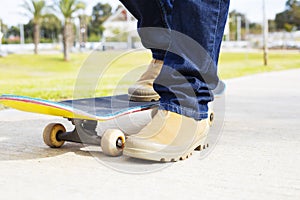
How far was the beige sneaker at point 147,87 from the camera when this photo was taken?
182cm

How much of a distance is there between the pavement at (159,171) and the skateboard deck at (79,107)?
148 millimetres

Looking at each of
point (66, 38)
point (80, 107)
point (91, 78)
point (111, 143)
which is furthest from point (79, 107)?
point (66, 38)

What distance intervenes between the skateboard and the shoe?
0.28 feet

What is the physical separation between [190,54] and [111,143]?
0.40m

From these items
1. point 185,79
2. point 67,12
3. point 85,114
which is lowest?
point 85,114

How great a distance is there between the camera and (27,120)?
2227 mm

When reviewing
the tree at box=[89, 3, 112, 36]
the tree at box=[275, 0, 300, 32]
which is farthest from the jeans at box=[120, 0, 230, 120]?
the tree at box=[89, 3, 112, 36]

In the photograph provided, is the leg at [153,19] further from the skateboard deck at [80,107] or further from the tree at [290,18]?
the tree at [290,18]

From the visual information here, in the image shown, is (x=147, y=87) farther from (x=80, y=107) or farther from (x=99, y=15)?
(x=99, y=15)

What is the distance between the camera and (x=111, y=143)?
141 cm

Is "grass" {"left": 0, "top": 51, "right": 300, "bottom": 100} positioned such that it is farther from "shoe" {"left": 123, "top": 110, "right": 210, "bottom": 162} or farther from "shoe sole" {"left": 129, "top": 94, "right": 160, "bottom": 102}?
"shoe" {"left": 123, "top": 110, "right": 210, "bottom": 162}

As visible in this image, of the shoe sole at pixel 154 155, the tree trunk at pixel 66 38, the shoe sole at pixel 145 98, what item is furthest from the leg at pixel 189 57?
the tree trunk at pixel 66 38

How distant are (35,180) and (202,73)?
66 cm

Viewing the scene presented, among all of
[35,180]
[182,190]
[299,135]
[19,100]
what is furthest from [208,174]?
[299,135]
